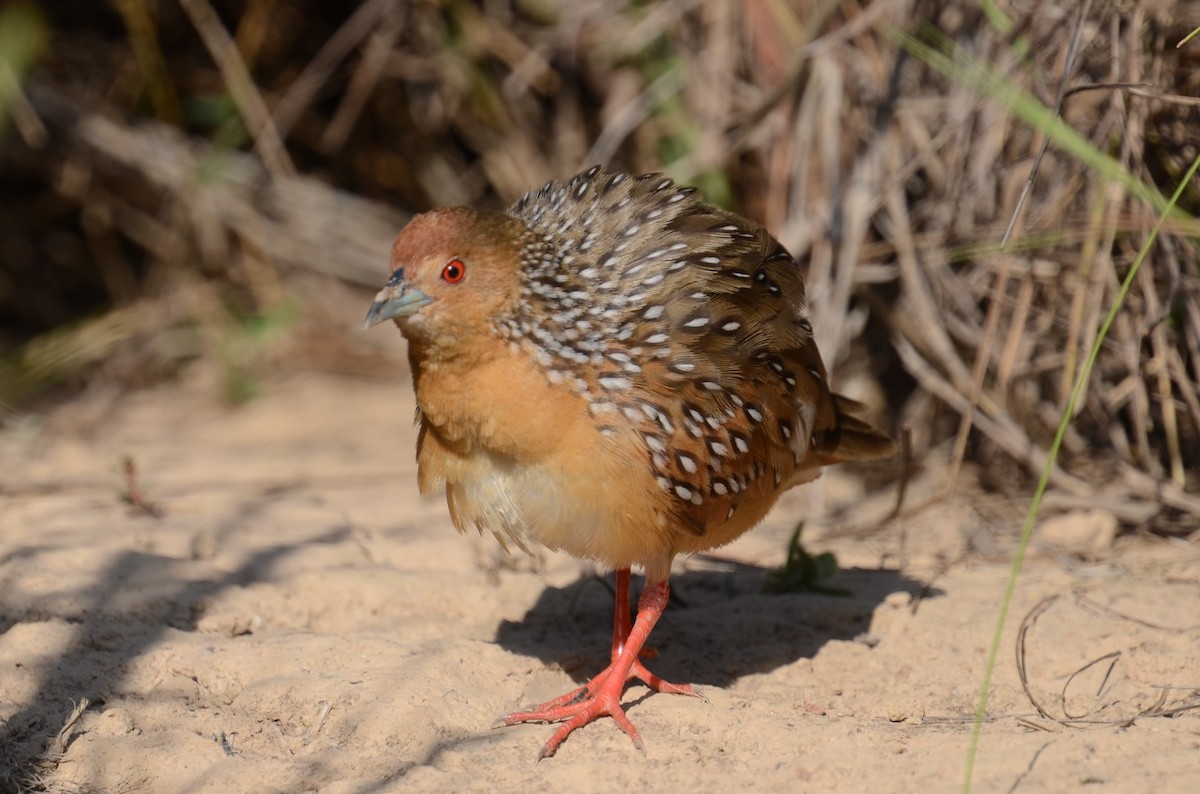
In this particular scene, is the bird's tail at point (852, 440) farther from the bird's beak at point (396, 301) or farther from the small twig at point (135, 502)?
the small twig at point (135, 502)

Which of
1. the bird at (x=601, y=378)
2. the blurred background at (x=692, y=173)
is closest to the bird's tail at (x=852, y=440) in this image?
the blurred background at (x=692, y=173)

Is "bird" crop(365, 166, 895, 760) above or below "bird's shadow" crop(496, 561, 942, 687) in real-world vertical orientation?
above

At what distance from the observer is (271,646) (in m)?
4.00

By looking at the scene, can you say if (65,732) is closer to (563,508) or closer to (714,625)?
(563,508)

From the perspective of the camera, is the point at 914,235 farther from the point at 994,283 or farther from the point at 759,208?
the point at 759,208

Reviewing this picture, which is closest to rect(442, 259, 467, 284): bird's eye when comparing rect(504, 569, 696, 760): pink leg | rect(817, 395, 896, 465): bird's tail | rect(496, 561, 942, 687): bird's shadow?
rect(504, 569, 696, 760): pink leg

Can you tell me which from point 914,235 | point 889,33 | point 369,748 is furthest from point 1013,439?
point 369,748

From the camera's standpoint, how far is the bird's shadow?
4305 mm

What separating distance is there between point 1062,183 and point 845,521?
5.81 ft

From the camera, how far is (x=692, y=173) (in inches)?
259

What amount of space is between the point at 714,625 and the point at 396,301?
1796 millimetres

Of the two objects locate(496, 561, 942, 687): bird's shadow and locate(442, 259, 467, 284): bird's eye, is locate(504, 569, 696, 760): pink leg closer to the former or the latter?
locate(496, 561, 942, 687): bird's shadow

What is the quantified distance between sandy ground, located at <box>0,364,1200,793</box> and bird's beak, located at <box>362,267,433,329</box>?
111 cm

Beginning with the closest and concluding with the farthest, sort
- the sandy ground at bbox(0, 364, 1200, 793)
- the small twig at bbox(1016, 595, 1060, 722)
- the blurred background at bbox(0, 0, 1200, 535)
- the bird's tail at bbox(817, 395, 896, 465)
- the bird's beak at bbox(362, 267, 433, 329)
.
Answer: the sandy ground at bbox(0, 364, 1200, 793) < the bird's beak at bbox(362, 267, 433, 329) < the small twig at bbox(1016, 595, 1060, 722) < the bird's tail at bbox(817, 395, 896, 465) < the blurred background at bbox(0, 0, 1200, 535)
